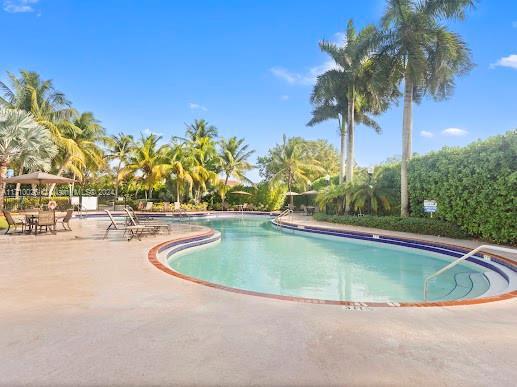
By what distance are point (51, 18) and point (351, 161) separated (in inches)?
647

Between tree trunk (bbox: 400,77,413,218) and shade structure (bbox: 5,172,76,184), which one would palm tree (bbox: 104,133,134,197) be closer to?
shade structure (bbox: 5,172,76,184)

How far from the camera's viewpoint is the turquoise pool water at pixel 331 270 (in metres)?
6.82

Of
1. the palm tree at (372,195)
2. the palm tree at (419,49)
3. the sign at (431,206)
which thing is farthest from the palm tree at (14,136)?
the sign at (431,206)

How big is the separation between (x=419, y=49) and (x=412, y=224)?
732cm

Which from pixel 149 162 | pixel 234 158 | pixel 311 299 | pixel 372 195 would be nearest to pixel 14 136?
pixel 149 162

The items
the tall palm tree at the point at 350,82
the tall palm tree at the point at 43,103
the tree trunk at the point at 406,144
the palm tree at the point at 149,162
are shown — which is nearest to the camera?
the tree trunk at the point at 406,144

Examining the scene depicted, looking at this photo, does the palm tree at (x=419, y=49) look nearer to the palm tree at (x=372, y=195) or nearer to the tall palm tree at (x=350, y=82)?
the palm tree at (x=372, y=195)

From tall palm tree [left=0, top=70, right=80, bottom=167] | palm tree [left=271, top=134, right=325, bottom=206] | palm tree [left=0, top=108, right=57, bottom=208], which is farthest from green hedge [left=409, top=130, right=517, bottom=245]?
tall palm tree [left=0, top=70, right=80, bottom=167]

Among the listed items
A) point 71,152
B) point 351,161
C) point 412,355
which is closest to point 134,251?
point 412,355

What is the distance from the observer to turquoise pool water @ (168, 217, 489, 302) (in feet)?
22.4

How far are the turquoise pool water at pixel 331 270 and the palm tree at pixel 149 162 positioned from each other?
15.2m

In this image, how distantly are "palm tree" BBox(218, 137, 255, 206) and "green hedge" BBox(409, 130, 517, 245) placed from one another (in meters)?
19.4

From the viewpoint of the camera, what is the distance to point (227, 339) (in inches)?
132

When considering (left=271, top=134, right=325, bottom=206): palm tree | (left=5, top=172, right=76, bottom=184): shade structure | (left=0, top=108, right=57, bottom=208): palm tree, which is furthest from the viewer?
(left=271, top=134, right=325, bottom=206): palm tree
